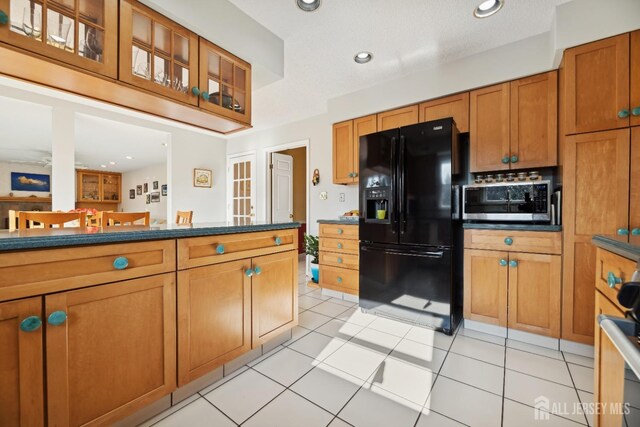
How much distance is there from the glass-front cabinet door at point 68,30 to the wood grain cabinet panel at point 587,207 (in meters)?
3.08

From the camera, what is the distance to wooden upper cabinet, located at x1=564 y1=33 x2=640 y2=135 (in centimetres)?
175

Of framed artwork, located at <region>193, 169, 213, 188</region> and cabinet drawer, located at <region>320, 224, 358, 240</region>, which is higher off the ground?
framed artwork, located at <region>193, 169, 213, 188</region>

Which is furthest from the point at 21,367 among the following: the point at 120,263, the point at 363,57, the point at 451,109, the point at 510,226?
the point at 451,109

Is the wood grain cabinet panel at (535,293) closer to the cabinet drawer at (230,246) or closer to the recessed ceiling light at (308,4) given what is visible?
the cabinet drawer at (230,246)

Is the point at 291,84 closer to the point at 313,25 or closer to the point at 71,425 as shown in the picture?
the point at 313,25

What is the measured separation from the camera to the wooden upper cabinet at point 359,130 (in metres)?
3.13

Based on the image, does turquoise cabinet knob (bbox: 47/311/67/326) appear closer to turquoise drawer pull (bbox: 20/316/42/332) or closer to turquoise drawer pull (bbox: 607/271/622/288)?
turquoise drawer pull (bbox: 20/316/42/332)

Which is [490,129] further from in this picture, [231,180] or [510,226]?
[231,180]

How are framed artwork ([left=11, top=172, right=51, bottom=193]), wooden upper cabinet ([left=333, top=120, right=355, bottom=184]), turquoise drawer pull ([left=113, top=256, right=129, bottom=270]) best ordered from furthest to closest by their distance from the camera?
1. framed artwork ([left=11, top=172, right=51, bottom=193])
2. wooden upper cabinet ([left=333, top=120, right=355, bottom=184])
3. turquoise drawer pull ([left=113, top=256, right=129, bottom=270])

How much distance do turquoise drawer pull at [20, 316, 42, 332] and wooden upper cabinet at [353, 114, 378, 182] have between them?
2815 mm

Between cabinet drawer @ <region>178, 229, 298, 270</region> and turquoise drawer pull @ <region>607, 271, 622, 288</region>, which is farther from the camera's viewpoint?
cabinet drawer @ <region>178, 229, 298, 270</region>

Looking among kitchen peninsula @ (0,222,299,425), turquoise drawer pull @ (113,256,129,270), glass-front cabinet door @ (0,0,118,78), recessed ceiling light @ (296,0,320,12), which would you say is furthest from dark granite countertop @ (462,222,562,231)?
glass-front cabinet door @ (0,0,118,78)

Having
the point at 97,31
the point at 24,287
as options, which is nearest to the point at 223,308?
the point at 24,287

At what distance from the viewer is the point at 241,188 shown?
5184 millimetres
